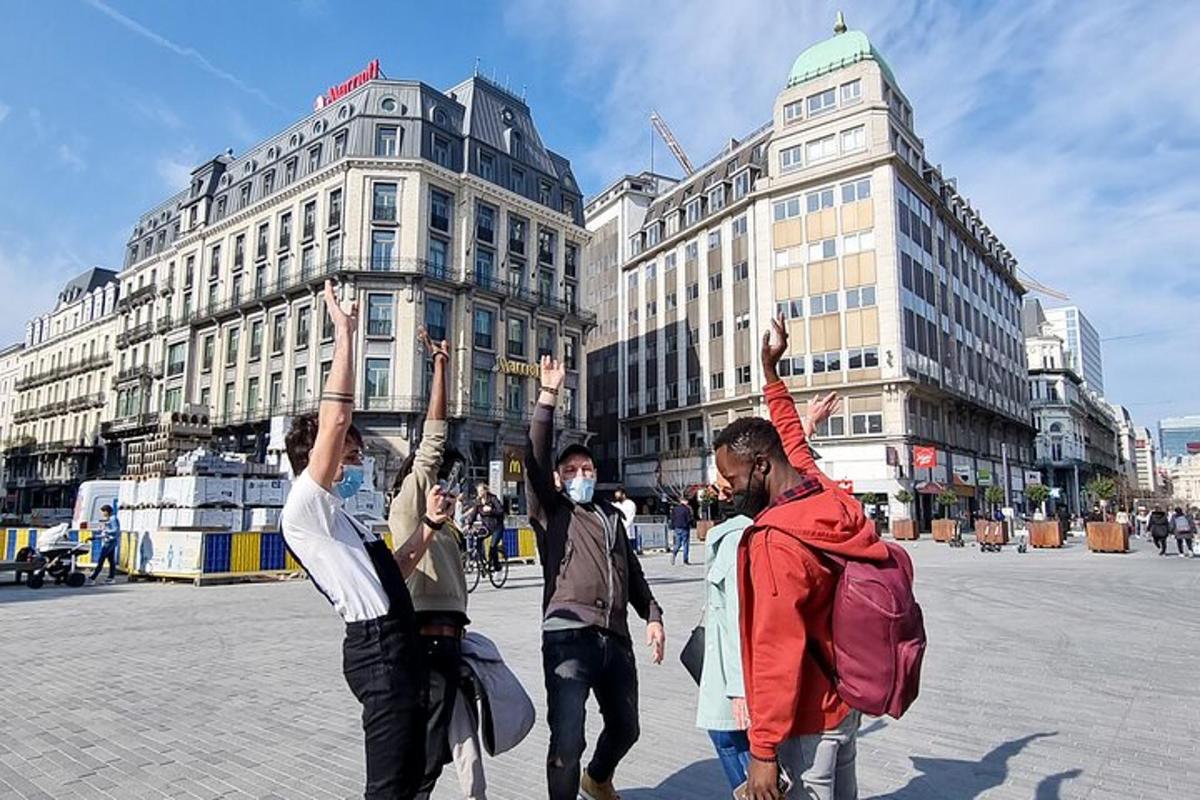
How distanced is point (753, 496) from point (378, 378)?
3905 centimetres

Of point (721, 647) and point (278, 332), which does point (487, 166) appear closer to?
point (278, 332)

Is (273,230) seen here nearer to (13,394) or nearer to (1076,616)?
(1076,616)

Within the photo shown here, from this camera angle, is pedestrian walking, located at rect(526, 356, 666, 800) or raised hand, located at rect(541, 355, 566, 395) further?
raised hand, located at rect(541, 355, 566, 395)

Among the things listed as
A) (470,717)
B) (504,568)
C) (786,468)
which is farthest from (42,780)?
(504,568)

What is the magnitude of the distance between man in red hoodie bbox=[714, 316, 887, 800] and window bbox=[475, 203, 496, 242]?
141ft

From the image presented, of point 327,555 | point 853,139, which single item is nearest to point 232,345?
point 853,139

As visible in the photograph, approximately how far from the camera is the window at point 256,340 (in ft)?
146

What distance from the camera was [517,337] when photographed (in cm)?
4525

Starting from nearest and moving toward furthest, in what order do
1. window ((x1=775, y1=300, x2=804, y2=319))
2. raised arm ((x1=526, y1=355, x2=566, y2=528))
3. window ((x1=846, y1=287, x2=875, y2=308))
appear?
raised arm ((x1=526, y1=355, x2=566, y2=528)) → window ((x1=846, y1=287, x2=875, y2=308)) → window ((x1=775, y1=300, x2=804, y2=319))

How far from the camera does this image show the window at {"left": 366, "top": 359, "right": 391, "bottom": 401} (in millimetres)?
39344

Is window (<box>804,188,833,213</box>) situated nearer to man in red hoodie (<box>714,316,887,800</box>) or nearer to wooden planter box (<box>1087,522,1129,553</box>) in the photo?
wooden planter box (<box>1087,522,1129,553</box>)

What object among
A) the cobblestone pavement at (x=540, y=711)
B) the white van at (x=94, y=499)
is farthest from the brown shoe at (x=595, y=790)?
the white van at (x=94, y=499)

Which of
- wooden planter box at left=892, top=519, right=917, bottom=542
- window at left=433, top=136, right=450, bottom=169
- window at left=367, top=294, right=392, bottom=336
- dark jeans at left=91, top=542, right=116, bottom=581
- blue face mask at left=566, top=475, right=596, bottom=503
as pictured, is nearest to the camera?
blue face mask at left=566, top=475, right=596, bottom=503

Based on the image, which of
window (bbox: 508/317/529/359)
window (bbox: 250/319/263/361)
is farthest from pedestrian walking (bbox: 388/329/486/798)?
window (bbox: 250/319/263/361)
